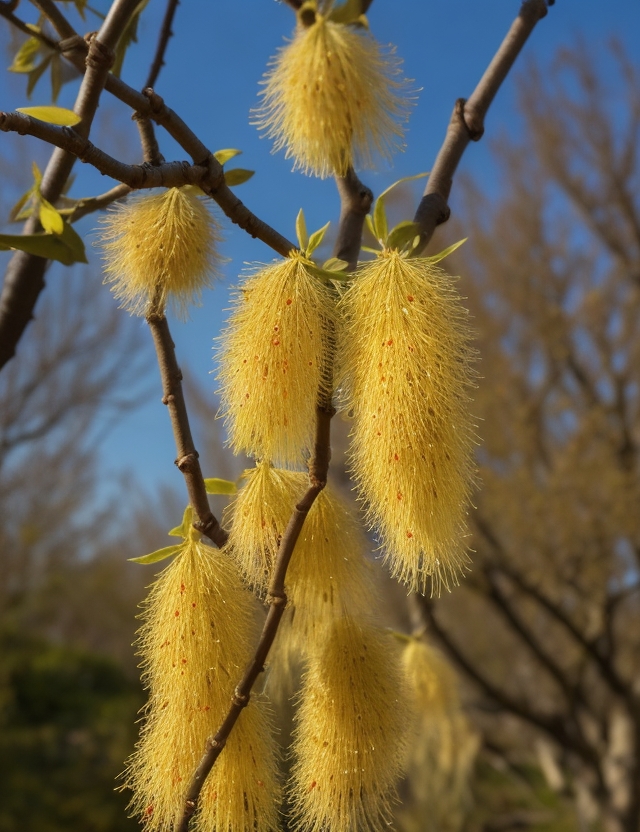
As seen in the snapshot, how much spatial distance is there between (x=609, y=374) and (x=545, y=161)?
3.91 ft

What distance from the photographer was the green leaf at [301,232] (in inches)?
13.8

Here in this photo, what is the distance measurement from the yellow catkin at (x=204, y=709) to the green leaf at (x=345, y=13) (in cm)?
28

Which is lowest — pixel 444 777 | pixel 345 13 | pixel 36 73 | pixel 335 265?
pixel 444 777

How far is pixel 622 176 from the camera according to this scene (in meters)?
3.46

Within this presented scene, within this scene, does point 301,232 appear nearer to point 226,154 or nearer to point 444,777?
point 226,154

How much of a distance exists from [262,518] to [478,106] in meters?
0.31

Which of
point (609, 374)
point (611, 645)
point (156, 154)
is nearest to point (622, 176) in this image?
point (609, 374)

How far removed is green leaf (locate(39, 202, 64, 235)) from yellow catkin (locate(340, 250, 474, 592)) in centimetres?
18

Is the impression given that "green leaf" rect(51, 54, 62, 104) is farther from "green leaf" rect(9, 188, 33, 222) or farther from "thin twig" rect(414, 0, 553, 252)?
"thin twig" rect(414, 0, 553, 252)

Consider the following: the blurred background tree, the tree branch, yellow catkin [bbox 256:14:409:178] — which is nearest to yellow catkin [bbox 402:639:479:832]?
the blurred background tree

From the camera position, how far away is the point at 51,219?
39 cm

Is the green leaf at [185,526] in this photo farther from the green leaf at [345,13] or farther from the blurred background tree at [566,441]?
the blurred background tree at [566,441]

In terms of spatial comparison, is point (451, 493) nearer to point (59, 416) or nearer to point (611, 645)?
point (611, 645)

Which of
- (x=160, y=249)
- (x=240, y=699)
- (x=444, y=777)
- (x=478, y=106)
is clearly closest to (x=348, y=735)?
(x=240, y=699)
